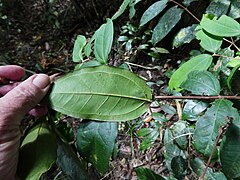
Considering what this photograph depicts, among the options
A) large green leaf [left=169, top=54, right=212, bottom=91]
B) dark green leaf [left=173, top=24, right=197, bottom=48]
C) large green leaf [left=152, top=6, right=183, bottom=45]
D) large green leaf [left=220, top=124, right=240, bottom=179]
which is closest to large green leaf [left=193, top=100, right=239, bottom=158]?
large green leaf [left=220, top=124, right=240, bottom=179]

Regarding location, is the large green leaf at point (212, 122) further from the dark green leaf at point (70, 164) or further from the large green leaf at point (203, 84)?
the dark green leaf at point (70, 164)

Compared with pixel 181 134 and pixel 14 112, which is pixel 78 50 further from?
pixel 181 134

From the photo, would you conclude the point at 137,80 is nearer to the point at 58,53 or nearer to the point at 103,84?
the point at 103,84

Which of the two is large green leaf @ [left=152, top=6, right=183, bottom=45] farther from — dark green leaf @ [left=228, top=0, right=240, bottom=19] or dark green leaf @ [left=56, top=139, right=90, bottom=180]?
dark green leaf @ [left=56, top=139, right=90, bottom=180]

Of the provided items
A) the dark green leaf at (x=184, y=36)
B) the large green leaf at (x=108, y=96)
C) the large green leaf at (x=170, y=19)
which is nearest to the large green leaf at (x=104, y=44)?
the large green leaf at (x=108, y=96)

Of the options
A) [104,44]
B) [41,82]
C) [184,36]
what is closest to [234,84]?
[104,44]

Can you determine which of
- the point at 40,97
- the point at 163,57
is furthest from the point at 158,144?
the point at 40,97
